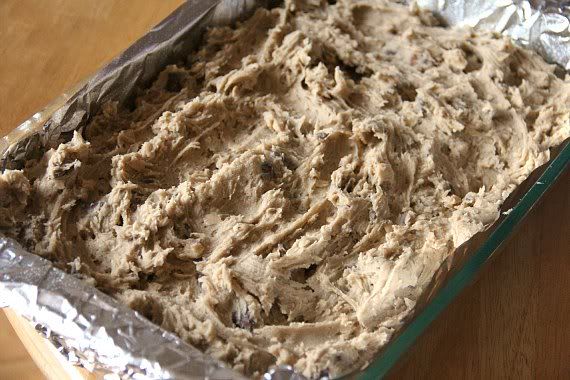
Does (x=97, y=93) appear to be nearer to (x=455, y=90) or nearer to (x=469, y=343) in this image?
(x=455, y=90)

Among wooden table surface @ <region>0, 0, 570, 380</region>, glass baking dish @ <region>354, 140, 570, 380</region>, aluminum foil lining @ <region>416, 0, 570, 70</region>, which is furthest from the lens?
aluminum foil lining @ <region>416, 0, 570, 70</region>

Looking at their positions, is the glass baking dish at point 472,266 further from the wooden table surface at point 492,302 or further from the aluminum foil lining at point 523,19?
the aluminum foil lining at point 523,19

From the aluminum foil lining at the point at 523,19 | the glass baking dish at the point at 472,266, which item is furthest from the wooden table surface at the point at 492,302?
the aluminum foil lining at the point at 523,19

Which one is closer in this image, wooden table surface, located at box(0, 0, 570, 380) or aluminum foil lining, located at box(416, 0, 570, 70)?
wooden table surface, located at box(0, 0, 570, 380)

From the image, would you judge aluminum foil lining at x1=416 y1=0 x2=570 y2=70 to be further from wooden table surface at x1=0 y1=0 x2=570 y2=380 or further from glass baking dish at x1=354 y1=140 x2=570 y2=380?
glass baking dish at x1=354 y1=140 x2=570 y2=380

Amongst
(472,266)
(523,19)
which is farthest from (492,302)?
(523,19)

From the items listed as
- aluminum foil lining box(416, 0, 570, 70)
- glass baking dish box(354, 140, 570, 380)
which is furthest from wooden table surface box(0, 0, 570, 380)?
aluminum foil lining box(416, 0, 570, 70)

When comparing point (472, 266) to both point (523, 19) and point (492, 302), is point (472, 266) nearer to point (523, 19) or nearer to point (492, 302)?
point (492, 302)

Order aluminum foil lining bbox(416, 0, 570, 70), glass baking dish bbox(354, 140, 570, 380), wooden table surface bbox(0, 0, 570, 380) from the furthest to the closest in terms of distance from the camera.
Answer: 1. aluminum foil lining bbox(416, 0, 570, 70)
2. wooden table surface bbox(0, 0, 570, 380)
3. glass baking dish bbox(354, 140, 570, 380)

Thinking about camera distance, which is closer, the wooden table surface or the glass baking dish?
the glass baking dish

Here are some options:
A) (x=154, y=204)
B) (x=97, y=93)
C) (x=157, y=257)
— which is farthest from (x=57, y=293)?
(x=97, y=93)
